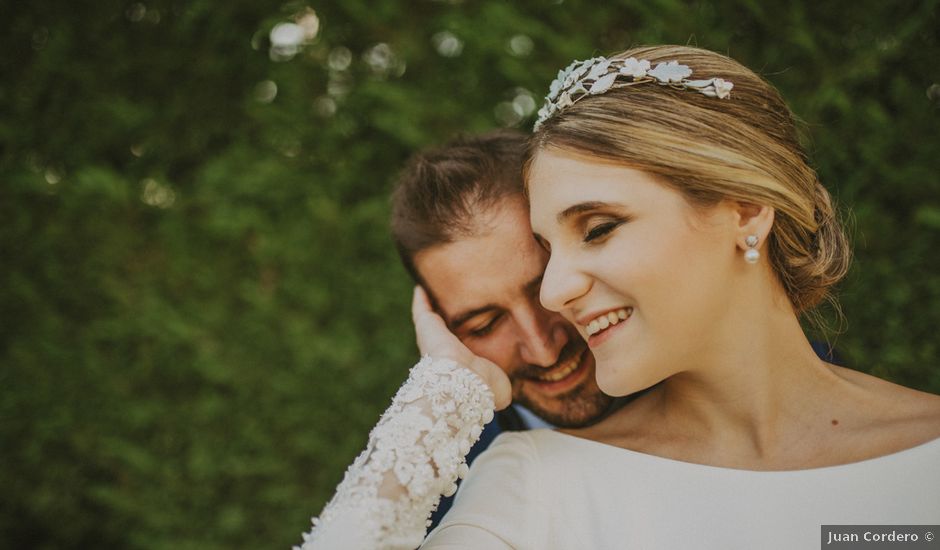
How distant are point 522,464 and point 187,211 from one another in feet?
8.46

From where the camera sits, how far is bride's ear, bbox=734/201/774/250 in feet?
6.55

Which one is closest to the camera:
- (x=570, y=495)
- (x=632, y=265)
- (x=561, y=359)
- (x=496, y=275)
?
(x=632, y=265)

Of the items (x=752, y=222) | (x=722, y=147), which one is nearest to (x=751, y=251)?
(x=752, y=222)

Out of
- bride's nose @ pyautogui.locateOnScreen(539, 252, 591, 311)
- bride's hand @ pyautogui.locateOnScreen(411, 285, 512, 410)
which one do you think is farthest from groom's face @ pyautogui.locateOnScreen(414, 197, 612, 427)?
bride's nose @ pyautogui.locateOnScreen(539, 252, 591, 311)

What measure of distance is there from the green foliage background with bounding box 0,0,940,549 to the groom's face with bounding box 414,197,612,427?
1.08 meters

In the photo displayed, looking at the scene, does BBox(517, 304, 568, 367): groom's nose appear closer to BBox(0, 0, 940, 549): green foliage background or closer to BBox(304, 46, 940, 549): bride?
BBox(304, 46, 940, 549): bride

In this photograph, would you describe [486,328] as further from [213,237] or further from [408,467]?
[213,237]

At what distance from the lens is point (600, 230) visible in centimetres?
194

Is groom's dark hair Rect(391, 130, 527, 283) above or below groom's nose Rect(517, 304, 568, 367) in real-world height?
above

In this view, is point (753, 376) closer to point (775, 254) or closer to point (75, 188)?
point (775, 254)

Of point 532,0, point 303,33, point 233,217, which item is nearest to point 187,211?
point 233,217

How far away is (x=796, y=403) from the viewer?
216cm

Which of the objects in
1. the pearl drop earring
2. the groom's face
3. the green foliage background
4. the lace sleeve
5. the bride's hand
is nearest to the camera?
the lace sleeve

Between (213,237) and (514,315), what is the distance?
6.95 feet
